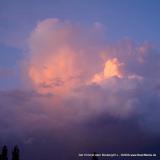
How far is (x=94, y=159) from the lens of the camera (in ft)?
295

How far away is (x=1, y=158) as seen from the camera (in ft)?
472

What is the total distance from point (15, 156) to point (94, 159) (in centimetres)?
5639

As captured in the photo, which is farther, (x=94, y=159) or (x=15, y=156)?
(x=15, y=156)

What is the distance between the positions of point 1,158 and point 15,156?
924cm

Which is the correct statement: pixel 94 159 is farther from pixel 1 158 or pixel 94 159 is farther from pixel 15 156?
pixel 1 158

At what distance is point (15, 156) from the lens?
5423 inches

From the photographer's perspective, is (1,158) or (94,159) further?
(1,158)

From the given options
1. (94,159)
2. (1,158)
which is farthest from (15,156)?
(94,159)

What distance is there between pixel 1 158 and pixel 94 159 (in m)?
65.3
